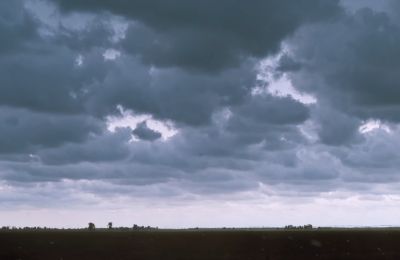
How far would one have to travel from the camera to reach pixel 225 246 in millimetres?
108938

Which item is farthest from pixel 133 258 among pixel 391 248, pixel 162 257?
pixel 391 248

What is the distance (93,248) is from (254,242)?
27395mm

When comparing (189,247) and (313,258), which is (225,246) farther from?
(313,258)

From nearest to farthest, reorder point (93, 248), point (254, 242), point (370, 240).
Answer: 1. point (93, 248)
2. point (254, 242)
3. point (370, 240)

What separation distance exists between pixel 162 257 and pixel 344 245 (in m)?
33.8

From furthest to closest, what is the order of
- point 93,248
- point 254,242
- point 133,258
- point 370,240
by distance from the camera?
point 370,240 < point 254,242 < point 93,248 < point 133,258

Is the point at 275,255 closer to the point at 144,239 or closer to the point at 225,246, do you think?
the point at 225,246

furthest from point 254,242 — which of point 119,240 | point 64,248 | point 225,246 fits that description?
point 64,248

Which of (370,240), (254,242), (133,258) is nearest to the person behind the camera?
(133,258)

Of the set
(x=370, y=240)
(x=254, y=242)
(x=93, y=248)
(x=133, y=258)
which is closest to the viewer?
(x=133, y=258)

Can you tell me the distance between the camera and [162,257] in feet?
331

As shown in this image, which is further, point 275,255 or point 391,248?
point 391,248

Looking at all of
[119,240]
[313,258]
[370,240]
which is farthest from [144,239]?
[370,240]

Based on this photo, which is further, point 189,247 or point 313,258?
point 189,247
